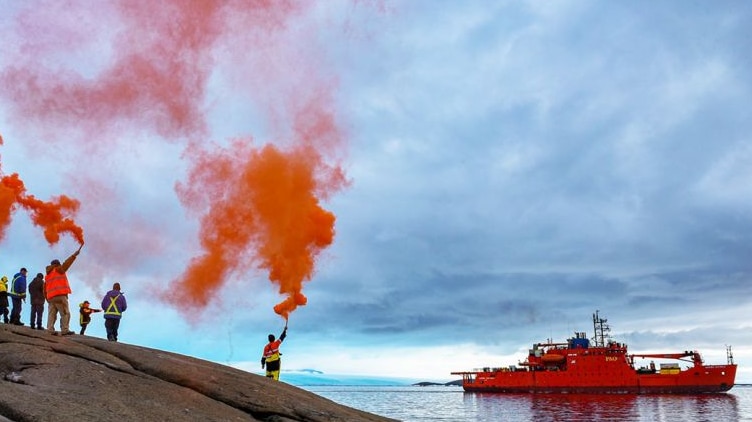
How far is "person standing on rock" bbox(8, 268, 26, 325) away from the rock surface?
25.9ft

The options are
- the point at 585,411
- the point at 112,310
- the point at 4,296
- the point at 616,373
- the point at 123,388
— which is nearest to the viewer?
the point at 123,388

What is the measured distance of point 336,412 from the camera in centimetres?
1411

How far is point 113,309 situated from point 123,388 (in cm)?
945

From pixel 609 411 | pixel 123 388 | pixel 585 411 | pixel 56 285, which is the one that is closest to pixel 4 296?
pixel 56 285

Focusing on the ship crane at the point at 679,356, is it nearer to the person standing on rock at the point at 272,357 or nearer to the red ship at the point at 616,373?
the red ship at the point at 616,373

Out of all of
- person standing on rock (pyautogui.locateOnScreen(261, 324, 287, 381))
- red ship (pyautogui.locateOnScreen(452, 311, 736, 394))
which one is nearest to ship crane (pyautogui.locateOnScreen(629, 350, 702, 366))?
red ship (pyautogui.locateOnScreen(452, 311, 736, 394))

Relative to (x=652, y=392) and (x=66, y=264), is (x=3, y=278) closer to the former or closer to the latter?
(x=66, y=264)

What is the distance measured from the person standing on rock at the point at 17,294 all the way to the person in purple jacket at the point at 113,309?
384 centimetres

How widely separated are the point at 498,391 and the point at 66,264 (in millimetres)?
110592

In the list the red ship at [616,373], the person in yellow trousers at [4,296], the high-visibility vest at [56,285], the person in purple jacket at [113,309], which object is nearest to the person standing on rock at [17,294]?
the person in yellow trousers at [4,296]

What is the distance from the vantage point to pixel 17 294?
70.3 ft

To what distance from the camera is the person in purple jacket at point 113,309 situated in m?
19.9

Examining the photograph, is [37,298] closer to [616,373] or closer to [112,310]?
[112,310]

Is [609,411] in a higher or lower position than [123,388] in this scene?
lower
